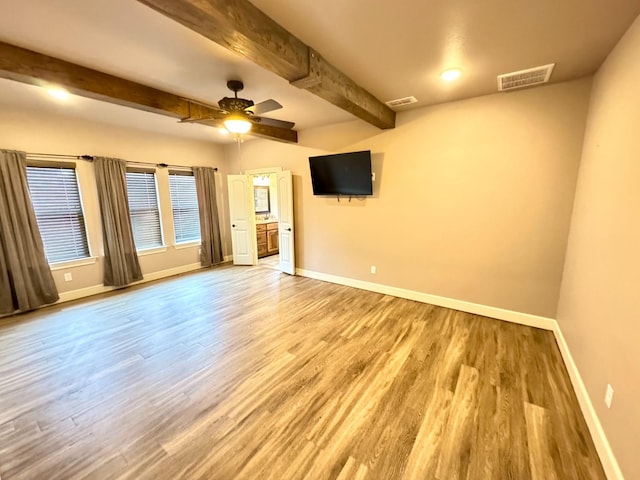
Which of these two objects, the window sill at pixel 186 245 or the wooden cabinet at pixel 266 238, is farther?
the wooden cabinet at pixel 266 238

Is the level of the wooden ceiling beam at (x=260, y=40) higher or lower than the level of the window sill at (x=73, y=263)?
higher

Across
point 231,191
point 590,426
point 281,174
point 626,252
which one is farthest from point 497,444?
point 231,191

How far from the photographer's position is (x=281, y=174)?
5023 millimetres

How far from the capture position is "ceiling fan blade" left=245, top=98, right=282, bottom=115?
2469 mm

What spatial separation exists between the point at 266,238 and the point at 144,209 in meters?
2.82

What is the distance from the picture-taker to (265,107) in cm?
257

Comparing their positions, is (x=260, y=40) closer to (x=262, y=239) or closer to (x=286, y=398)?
(x=286, y=398)

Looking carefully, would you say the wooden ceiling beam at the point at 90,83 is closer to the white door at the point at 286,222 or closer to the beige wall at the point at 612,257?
the white door at the point at 286,222

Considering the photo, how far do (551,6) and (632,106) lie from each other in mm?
818

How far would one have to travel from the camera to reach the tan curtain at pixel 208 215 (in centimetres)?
558

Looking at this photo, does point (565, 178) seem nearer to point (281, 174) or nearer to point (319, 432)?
point (319, 432)

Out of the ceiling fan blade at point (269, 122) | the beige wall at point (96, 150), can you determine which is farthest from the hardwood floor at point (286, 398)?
the ceiling fan blade at point (269, 122)

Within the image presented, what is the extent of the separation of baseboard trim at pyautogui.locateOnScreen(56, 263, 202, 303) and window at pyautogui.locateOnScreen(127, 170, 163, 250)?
557mm

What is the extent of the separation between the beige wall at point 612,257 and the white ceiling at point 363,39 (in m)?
0.38
